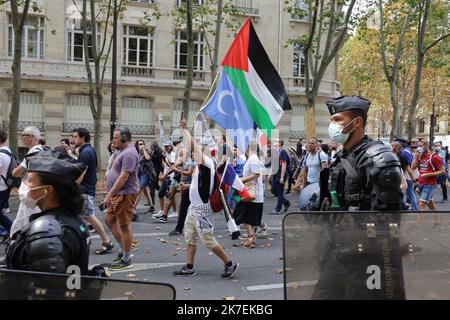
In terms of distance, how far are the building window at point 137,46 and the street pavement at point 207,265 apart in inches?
740

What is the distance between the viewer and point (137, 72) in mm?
27531

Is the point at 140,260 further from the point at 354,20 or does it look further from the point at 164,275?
the point at 354,20

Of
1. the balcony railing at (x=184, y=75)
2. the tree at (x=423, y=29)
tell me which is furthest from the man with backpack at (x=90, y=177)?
the balcony railing at (x=184, y=75)

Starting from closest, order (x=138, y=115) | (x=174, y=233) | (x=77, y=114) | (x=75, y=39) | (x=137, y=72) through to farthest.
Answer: (x=174, y=233), (x=75, y=39), (x=77, y=114), (x=137, y=72), (x=138, y=115)

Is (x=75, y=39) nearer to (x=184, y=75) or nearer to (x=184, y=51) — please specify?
(x=184, y=51)

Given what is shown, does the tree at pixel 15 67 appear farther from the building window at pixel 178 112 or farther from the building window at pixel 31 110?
the building window at pixel 178 112

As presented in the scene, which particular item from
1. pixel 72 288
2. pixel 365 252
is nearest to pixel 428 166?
pixel 365 252

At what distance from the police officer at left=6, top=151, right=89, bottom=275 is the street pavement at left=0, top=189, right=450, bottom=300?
1.96 meters

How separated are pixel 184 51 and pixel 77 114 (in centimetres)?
672

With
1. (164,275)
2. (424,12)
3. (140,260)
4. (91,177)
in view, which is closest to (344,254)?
(164,275)

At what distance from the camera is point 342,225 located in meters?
2.29

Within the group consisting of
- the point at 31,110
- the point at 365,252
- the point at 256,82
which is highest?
the point at 31,110

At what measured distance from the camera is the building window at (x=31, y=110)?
1014 inches

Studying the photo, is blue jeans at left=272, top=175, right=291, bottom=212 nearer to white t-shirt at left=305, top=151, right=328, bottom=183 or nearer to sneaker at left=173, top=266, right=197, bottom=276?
white t-shirt at left=305, top=151, right=328, bottom=183
